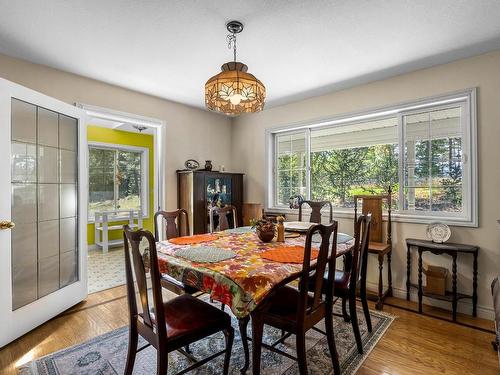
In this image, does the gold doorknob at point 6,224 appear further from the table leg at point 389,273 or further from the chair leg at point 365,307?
the table leg at point 389,273

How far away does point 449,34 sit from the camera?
232cm

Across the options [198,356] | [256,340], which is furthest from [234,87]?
[198,356]

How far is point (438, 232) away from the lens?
284 cm

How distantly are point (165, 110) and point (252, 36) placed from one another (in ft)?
6.66

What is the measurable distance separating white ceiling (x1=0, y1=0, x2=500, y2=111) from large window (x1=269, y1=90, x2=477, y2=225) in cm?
57

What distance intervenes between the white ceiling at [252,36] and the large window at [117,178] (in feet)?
10.4

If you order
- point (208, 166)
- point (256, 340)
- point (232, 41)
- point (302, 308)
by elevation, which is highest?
point (232, 41)

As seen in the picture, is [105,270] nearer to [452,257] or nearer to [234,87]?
[234,87]

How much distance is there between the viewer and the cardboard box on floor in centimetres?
277

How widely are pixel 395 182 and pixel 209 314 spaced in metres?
2.71

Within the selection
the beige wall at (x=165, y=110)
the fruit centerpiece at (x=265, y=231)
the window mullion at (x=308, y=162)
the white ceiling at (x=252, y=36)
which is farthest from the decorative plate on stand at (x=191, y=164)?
the fruit centerpiece at (x=265, y=231)

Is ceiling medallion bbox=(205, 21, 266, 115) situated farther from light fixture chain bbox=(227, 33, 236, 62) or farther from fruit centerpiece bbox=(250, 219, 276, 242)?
fruit centerpiece bbox=(250, 219, 276, 242)

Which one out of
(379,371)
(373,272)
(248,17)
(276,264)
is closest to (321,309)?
(276,264)

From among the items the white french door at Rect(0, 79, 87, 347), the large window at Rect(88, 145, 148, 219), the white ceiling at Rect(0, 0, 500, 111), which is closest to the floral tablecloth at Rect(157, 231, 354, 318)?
the white french door at Rect(0, 79, 87, 347)
